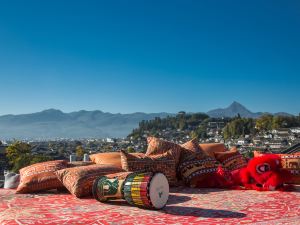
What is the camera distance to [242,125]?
220ft

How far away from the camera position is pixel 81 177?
419cm

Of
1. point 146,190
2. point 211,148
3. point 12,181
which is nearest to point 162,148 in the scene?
point 211,148

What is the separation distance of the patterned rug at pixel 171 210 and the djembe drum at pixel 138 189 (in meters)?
0.07

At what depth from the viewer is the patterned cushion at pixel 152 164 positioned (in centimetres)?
480

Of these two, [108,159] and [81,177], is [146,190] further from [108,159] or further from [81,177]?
[108,159]

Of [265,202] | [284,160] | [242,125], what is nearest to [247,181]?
[284,160]

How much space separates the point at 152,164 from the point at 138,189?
1.55 m

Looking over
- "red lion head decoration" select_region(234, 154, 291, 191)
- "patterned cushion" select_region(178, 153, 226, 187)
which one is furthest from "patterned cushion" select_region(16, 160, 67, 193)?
"red lion head decoration" select_region(234, 154, 291, 191)

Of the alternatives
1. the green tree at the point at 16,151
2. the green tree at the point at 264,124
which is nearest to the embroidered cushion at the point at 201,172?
the green tree at the point at 16,151

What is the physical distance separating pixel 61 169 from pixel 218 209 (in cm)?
213

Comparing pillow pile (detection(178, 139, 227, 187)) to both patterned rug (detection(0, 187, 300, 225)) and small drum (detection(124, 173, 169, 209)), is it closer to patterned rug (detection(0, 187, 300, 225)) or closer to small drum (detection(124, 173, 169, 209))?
patterned rug (detection(0, 187, 300, 225))

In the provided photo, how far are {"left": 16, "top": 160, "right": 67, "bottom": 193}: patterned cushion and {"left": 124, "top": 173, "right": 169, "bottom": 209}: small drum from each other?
4.56 ft

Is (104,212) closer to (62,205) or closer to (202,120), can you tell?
(62,205)

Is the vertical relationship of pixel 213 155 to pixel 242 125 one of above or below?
below
